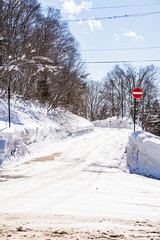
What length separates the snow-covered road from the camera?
413cm

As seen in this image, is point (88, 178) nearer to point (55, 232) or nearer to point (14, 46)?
point (55, 232)

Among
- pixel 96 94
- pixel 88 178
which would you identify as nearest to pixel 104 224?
pixel 88 178

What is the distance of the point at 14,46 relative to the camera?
1945 centimetres

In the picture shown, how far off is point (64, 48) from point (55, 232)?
25957 mm

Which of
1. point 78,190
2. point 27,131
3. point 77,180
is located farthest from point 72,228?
point 27,131

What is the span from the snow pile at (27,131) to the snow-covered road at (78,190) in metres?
0.97

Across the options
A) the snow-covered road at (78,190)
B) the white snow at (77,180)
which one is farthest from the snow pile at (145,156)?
the snow-covered road at (78,190)

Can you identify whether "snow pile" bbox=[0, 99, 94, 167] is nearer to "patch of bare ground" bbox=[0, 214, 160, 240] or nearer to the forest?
the forest

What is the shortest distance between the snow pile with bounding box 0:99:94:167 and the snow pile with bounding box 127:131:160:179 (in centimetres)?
466

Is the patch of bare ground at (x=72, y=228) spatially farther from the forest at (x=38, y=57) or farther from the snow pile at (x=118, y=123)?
the snow pile at (x=118, y=123)

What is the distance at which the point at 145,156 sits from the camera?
10047mm

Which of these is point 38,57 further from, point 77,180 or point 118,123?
point 118,123

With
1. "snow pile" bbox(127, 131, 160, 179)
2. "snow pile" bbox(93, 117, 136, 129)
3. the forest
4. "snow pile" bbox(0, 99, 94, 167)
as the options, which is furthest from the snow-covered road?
"snow pile" bbox(93, 117, 136, 129)

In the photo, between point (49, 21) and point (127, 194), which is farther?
point (49, 21)
